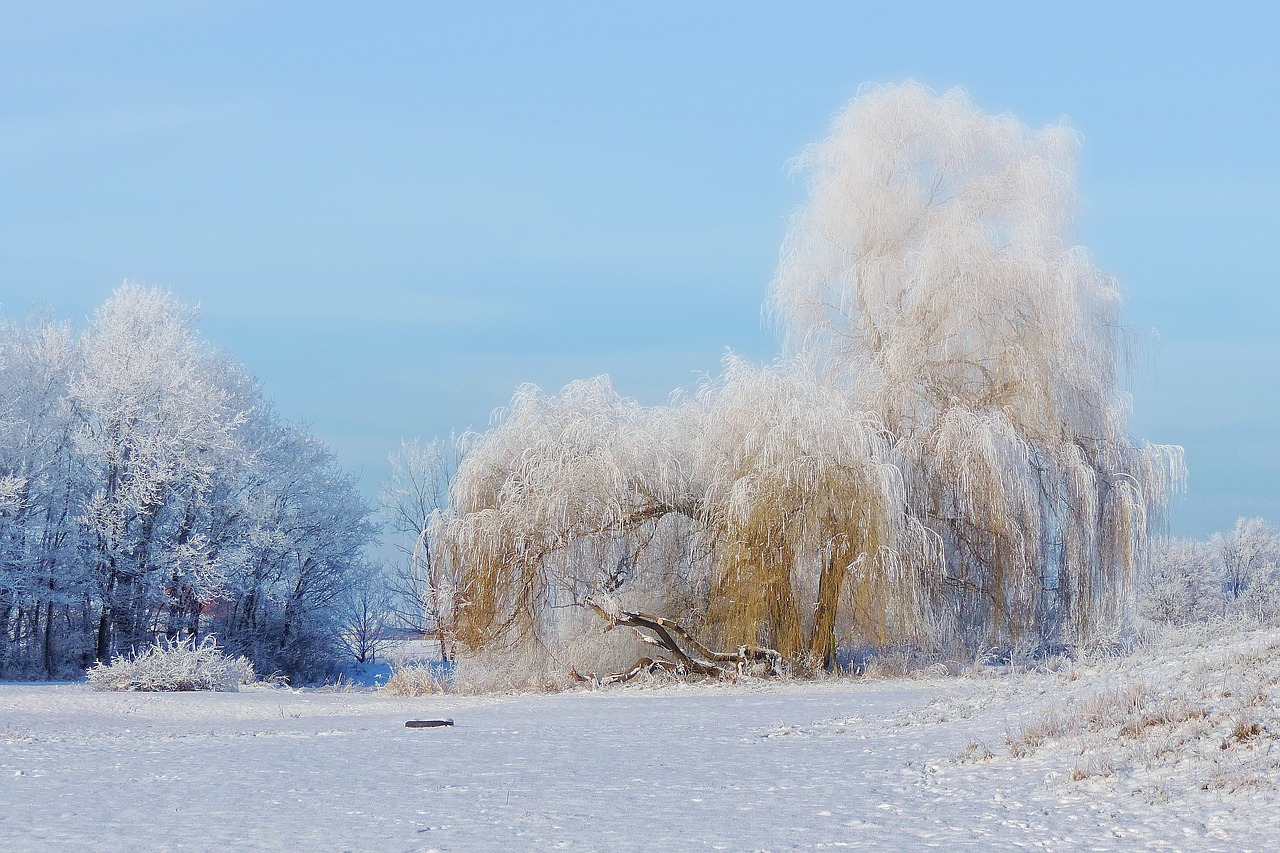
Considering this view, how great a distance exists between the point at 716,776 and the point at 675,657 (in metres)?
10.2

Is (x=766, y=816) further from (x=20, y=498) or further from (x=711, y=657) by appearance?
(x=20, y=498)

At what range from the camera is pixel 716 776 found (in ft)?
28.1

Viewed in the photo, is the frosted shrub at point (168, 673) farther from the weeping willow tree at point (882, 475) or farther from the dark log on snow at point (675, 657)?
the dark log on snow at point (675, 657)

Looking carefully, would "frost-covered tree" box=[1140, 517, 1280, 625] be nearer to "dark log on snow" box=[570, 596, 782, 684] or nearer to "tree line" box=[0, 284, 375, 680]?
"dark log on snow" box=[570, 596, 782, 684]

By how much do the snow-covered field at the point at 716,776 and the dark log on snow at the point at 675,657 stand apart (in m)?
4.67

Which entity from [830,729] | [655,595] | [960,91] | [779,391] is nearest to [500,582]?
[655,595]

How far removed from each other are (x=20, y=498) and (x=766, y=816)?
23993 mm

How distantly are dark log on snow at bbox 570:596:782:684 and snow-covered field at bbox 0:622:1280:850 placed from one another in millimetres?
4674

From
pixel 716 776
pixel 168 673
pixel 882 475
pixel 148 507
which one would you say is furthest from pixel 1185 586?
pixel 716 776

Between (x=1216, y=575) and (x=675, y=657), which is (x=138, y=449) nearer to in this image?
(x=675, y=657)

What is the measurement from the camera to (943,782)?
815 centimetres

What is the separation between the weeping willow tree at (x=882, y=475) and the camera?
57.7ft

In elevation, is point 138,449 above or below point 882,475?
above

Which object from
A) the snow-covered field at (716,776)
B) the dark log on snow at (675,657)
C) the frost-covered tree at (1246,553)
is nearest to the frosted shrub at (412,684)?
the dark log on snow at (675,657)
